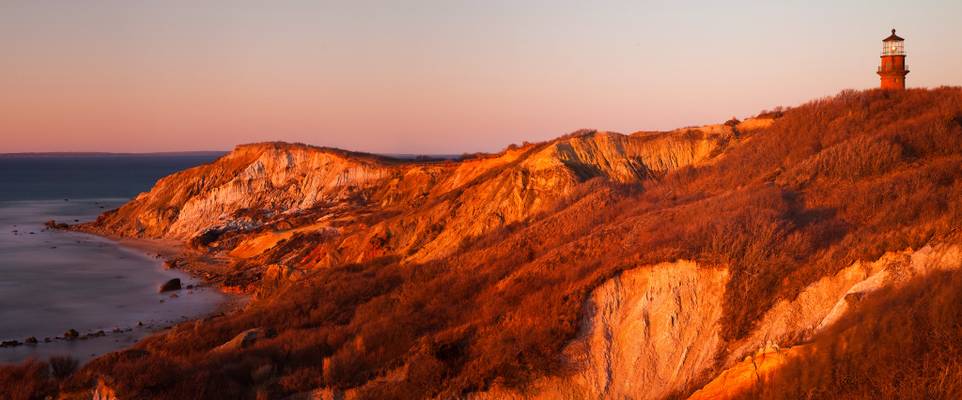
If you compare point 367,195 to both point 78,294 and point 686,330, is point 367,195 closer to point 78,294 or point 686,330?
point 78,294

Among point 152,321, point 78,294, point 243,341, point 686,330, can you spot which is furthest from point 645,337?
point 78,294

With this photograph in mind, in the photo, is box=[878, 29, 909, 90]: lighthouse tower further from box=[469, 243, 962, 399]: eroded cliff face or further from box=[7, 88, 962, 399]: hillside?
box=[469, 243, 962, 399]: eroded cliff face

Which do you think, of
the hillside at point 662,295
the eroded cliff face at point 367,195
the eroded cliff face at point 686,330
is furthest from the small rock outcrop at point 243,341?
the eroded cliff face at point 367,195

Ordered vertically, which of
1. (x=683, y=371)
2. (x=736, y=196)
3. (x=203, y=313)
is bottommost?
(x=203, y=313)

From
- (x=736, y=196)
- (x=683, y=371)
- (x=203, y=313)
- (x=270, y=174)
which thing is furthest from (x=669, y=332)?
(x=270, y=174)

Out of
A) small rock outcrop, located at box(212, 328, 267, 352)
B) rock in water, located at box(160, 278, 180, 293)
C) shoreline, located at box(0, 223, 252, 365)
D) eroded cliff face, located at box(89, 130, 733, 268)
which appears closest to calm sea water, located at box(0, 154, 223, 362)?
shoreline, located at box(0, 223, 252, 365)

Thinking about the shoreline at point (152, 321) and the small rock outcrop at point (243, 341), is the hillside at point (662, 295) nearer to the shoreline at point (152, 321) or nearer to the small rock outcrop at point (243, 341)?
the small rock outcrop at point (243, 341)

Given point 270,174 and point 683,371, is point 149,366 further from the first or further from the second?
point 270,174

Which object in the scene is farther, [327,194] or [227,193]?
[227,193]
